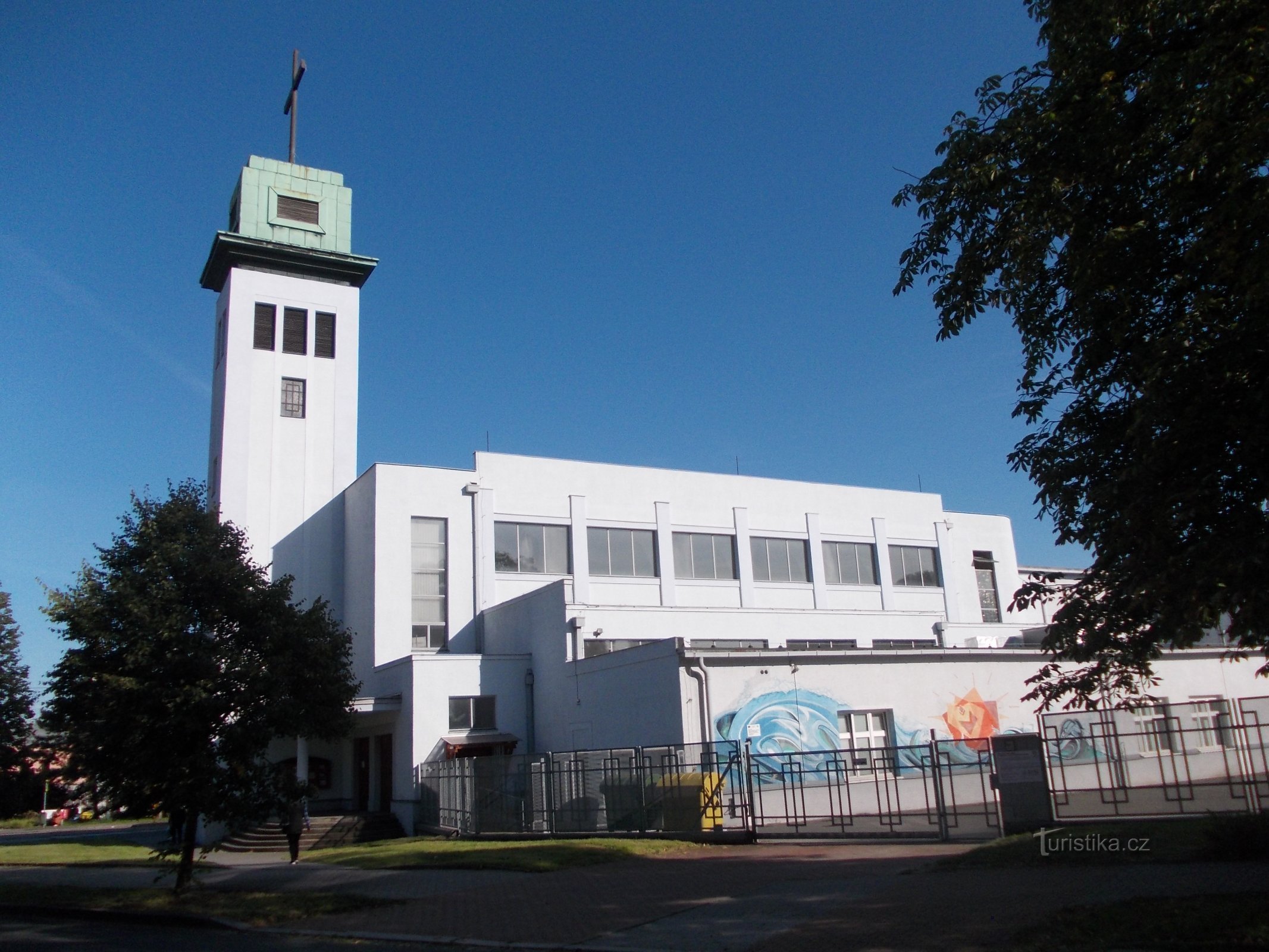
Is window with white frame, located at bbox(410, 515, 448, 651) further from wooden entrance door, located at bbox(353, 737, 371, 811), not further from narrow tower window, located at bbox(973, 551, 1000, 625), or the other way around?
narrow tower window, located at bbox(973, 551, 1000, 625)

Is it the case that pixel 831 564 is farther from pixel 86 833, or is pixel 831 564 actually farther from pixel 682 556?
pixel 86 833

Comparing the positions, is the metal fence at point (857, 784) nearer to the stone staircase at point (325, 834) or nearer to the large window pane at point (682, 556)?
the stone staircase at point (325, 834)

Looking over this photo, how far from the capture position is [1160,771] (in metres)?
14.8

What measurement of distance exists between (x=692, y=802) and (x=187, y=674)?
365 inches

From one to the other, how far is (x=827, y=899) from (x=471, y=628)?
22980 millimetres

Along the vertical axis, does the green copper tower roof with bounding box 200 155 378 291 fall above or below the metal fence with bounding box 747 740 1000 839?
above

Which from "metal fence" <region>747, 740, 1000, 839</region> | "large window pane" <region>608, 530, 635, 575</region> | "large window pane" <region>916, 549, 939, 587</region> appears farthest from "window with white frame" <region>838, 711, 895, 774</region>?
"large window pane" <region>916, 549, 939, 587</region>

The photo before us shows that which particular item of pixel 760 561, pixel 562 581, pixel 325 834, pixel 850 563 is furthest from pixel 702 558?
pixel 325 834

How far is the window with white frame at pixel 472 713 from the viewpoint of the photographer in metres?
29.2

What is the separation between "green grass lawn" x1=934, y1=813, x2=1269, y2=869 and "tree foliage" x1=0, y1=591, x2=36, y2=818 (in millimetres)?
23430

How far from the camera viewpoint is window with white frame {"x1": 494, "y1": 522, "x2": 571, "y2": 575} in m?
34.4

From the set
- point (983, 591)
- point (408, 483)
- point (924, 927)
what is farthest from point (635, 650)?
point (983, 591)

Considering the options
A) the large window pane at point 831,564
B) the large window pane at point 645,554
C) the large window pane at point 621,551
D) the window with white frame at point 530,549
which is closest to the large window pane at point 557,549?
the window with white frame at point 530,549

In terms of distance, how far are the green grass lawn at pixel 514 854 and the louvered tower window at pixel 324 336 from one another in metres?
22.3
